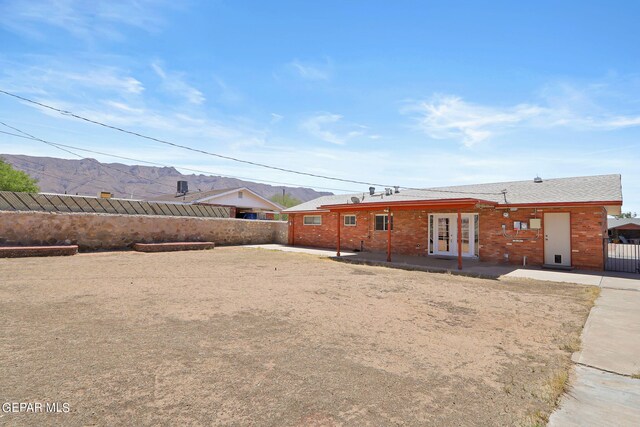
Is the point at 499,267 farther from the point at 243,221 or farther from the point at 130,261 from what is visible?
the point at 243,221

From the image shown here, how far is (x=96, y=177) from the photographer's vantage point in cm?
12681

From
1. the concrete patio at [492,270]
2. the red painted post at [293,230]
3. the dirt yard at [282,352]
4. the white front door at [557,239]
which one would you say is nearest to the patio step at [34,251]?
the dirt yard at [282,352]

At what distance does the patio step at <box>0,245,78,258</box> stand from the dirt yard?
5.71m

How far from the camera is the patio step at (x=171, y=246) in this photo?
53.5 feet

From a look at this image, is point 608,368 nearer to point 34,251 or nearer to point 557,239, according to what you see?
point 557,239

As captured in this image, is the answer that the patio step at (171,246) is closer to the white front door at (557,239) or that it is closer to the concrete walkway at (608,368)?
the white front door at (557,239)

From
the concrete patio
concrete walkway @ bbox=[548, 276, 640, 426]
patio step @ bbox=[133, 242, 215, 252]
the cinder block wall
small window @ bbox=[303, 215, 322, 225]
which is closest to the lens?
concrete walkway @ bbox=[548, 276, 640, 426]

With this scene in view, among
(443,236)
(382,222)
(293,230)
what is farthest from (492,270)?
(293,230)

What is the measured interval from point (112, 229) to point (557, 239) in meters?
19.5

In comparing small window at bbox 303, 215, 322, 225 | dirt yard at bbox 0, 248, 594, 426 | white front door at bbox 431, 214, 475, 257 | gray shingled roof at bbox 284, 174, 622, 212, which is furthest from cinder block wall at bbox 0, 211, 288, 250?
white front door at bbox 431, 214, 475, 257

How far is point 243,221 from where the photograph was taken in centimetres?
2238

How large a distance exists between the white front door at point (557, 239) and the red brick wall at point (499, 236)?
0.54 ft

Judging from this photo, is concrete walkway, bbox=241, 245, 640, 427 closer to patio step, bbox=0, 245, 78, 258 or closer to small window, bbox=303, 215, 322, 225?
small window, bbox=303, 215, 322, 225

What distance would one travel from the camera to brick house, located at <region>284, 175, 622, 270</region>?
11.9 metres
